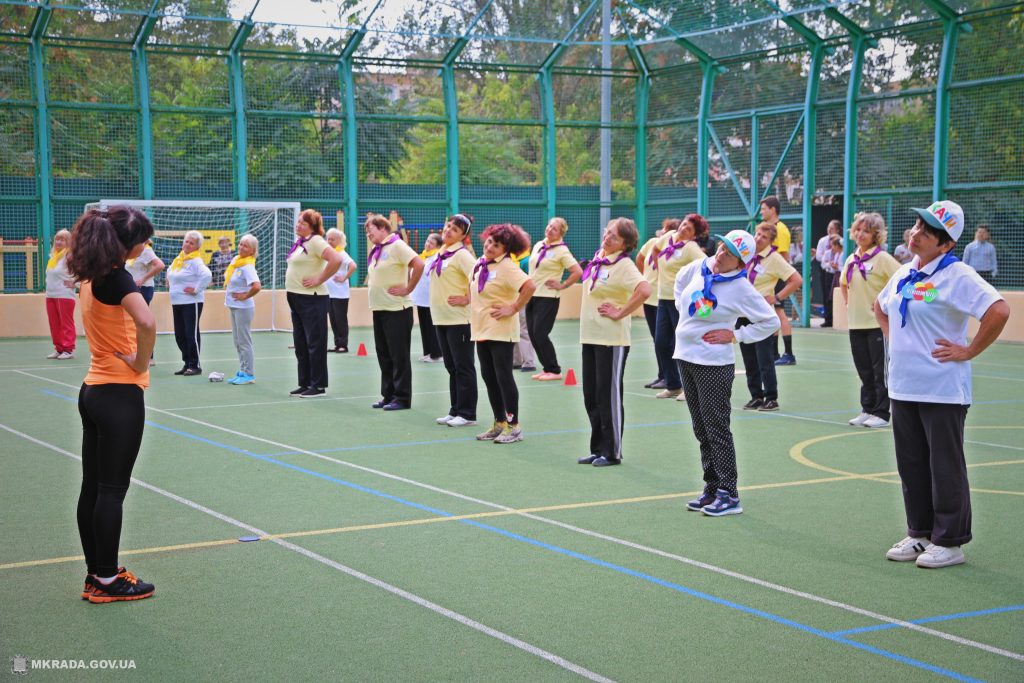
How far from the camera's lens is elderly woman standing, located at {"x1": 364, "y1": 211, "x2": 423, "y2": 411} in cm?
1270

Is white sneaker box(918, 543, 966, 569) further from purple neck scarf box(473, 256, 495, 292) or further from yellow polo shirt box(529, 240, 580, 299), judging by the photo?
yellow polo shirt box(529, 240, 580, 299)

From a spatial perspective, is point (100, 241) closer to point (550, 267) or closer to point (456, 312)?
point (456, 312)

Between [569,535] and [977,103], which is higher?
[977,103]

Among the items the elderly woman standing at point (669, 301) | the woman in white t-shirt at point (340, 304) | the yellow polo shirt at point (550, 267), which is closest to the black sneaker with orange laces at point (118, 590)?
the elderly woman standing at point (669, 301)

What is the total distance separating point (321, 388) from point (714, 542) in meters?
7.70

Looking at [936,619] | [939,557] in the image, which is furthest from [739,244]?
[936,619]

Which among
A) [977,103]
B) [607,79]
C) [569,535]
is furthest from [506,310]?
[607,79]

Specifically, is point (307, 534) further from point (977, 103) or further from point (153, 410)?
point (977, 103)

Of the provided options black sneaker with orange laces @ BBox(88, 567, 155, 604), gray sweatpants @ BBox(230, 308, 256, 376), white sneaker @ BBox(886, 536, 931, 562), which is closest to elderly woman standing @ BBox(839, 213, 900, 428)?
white sneaker @ BBox(886, 536, 931, 562)

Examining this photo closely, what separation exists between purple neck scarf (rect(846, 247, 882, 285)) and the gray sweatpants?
22.9 feet

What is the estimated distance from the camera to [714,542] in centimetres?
708

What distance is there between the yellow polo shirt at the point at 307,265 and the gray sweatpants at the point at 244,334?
143 centimetres

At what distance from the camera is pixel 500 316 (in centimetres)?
1048

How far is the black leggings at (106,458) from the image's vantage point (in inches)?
224
